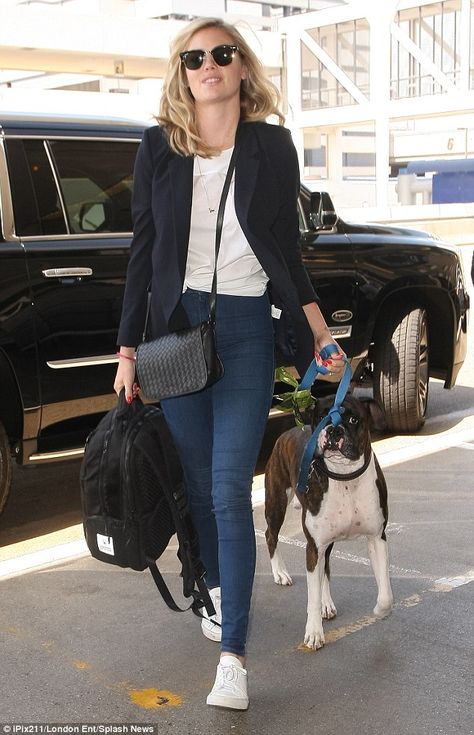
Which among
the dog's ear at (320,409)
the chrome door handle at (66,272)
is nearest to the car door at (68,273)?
the chrome door handle at (66,272)

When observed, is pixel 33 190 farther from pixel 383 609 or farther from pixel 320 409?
pixel 383 609

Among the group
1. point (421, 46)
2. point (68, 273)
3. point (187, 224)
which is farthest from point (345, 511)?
point (421, 46)

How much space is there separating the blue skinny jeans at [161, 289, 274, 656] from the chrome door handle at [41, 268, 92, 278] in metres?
1.86

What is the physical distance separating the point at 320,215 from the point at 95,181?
147 centimetres

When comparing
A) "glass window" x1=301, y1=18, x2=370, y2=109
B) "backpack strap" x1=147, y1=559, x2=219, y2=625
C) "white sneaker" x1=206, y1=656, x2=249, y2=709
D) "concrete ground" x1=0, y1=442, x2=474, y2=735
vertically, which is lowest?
"concrete ground" x1=0, y1=442, x2=474, y2=735

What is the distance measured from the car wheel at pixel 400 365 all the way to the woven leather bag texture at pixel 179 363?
12.4ft

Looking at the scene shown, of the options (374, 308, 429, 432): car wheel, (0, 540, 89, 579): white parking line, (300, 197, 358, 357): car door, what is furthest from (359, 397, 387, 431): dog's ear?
(374, 308, 429, 432): car wheel

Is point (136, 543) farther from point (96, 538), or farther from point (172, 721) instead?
point (172, 721)

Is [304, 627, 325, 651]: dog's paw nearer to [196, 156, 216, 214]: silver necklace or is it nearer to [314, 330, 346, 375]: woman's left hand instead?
[314, 330, 346, 375]: woman's left hand

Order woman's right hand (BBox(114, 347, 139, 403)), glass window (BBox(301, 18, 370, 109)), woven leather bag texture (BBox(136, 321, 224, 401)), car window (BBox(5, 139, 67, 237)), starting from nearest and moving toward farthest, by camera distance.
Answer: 1. woven leather bag texture (BBox(136, 321, 224, 401))
2. woman's right hand (BBox(114, 347, 139, 403))
3. car window (BBox(5, 139, 67, 237))
4. glass window (BBox(301, 18, 370, 109))

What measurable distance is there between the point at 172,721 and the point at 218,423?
3.12ft

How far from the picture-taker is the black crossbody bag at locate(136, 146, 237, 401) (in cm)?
341

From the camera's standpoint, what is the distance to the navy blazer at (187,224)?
11.3 feet

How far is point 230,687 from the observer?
3.44 meters
